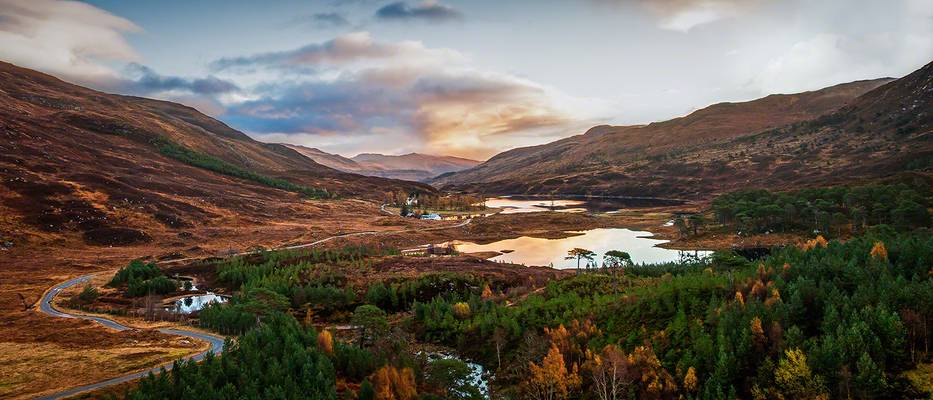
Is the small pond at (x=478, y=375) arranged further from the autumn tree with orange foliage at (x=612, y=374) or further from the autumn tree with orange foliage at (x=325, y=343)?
the autumn tree with orange foliage at (x=325, y=343)

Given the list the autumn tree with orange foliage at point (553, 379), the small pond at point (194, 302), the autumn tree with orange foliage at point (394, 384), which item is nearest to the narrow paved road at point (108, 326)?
the small pond at point (194, 302)

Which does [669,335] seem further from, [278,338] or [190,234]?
[190,234]

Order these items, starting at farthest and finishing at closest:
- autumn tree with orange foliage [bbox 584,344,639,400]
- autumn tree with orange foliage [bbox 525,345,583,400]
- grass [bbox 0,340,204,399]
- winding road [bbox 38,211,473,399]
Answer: autumn tree with orange foliage [bbox 525,345,583,400], autumn tree with orange foliage [bbox 584,344,639,400], grass [bbox 0,340,204,399], winding road [bbox 38,211,473,399]

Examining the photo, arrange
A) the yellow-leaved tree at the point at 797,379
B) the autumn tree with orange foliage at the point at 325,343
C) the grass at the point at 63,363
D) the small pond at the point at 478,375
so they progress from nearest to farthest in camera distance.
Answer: the yellow-leaved tree at the point at 797,379 < the grass at the point at 63,363 < the small pond at the point at 478,375 < the autumn tree with orange foliage at the point at 325,343

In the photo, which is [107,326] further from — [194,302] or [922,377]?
[922,377]

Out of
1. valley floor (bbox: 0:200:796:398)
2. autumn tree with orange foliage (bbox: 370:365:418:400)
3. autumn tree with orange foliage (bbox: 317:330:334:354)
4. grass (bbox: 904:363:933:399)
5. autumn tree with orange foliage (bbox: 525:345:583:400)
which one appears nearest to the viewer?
grass (bbox: 904:363:933:399)

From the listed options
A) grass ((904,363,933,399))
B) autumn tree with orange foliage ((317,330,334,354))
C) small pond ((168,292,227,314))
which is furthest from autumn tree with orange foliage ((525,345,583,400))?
small pond ((168,292,227,314))

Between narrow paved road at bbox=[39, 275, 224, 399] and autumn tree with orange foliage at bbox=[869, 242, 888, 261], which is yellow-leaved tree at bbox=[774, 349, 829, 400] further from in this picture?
narrow paved road at bbox=[39, 275, 224, 399]
